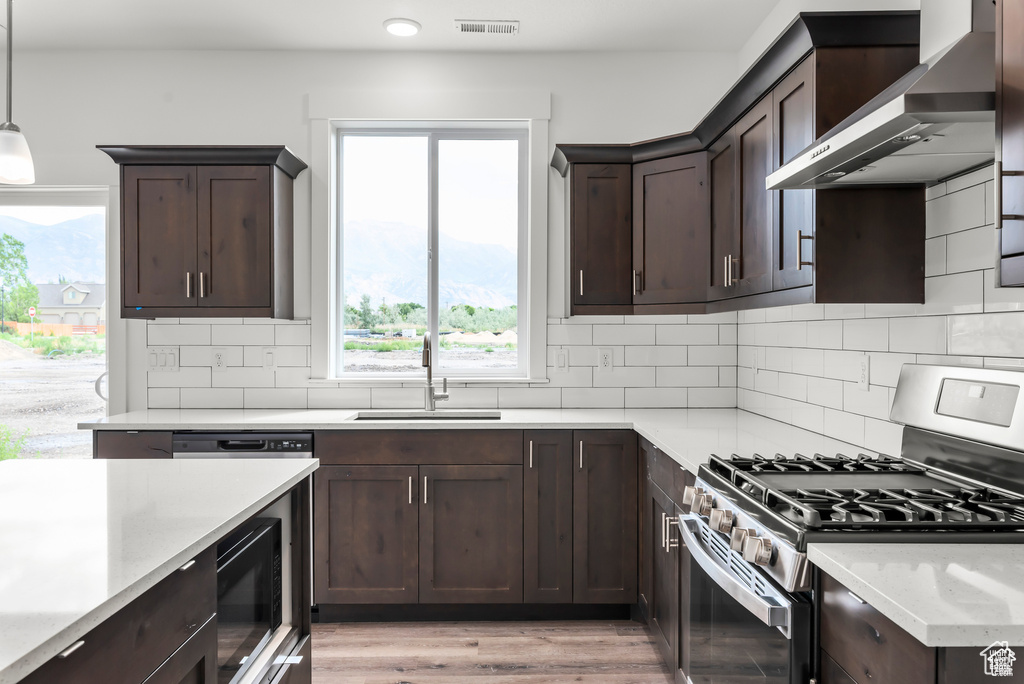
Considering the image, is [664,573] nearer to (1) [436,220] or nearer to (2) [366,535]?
(2) [366,535]

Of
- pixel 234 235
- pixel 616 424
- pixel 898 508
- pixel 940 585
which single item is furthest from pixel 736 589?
pixel 234 235

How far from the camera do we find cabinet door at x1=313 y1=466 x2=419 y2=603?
2861 mm

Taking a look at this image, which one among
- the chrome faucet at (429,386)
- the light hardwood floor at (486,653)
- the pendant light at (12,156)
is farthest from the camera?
the chrome faucet at (429,386)

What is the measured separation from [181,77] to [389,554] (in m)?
2.76

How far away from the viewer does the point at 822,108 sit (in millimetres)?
1912

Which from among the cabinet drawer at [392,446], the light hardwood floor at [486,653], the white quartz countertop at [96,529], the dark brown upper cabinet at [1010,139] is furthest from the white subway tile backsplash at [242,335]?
the dark brown upper cabinet at [1010,139]

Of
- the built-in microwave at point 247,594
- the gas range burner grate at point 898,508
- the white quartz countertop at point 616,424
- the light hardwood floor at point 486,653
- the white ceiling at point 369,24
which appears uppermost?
the white ceiling at point 369,24

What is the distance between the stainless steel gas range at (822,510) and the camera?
122cm

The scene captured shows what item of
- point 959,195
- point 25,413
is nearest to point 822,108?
point 959,195

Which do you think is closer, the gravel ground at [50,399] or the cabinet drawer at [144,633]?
the cabinet drawer at [144,633]

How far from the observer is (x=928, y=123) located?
1.32 meters

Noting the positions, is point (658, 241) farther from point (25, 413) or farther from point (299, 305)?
point (25, 413)

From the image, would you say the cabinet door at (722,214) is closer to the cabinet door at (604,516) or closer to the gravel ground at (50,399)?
the cabinet door at (604,516)

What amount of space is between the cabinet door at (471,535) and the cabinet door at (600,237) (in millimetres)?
966
